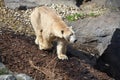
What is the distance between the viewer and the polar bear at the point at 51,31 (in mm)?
8445

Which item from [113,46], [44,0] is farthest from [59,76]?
[44,0]

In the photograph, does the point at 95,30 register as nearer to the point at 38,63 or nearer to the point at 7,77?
the point at 38,63

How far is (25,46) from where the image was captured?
9.23 m

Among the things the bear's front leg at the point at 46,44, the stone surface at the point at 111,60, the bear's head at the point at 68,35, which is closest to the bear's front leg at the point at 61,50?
the bear's front leg at the point at 46,44

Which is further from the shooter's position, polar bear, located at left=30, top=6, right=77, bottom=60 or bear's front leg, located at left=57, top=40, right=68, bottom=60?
bear's front leg, located at left=57, top=40, right=68, bottom=60

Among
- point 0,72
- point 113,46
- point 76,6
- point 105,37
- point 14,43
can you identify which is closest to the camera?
point 0,72

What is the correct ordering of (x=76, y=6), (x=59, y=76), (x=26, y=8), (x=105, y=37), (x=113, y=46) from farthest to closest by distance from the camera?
(x=76, y=6) → (x=26, y=8) → (x=105, y=37) → (x=113, y=46) → (x=59, y=76)

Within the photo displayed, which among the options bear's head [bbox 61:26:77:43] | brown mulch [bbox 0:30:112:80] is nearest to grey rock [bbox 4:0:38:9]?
brown mulch [bbox 0:30:112:80]

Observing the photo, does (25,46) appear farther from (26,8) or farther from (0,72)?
(26,8)

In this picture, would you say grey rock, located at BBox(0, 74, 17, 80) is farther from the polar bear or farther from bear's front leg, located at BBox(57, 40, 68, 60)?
bear's front leg, located at BBox(57, 40, 68, 60)

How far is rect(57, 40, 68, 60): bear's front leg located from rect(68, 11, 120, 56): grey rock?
8.89ft

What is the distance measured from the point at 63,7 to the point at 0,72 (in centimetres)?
714

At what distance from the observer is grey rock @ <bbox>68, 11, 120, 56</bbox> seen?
1199cm

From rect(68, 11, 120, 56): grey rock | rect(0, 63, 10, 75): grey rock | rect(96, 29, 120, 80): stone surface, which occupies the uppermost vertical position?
rect(0, 63, 10, 75): grey rock
